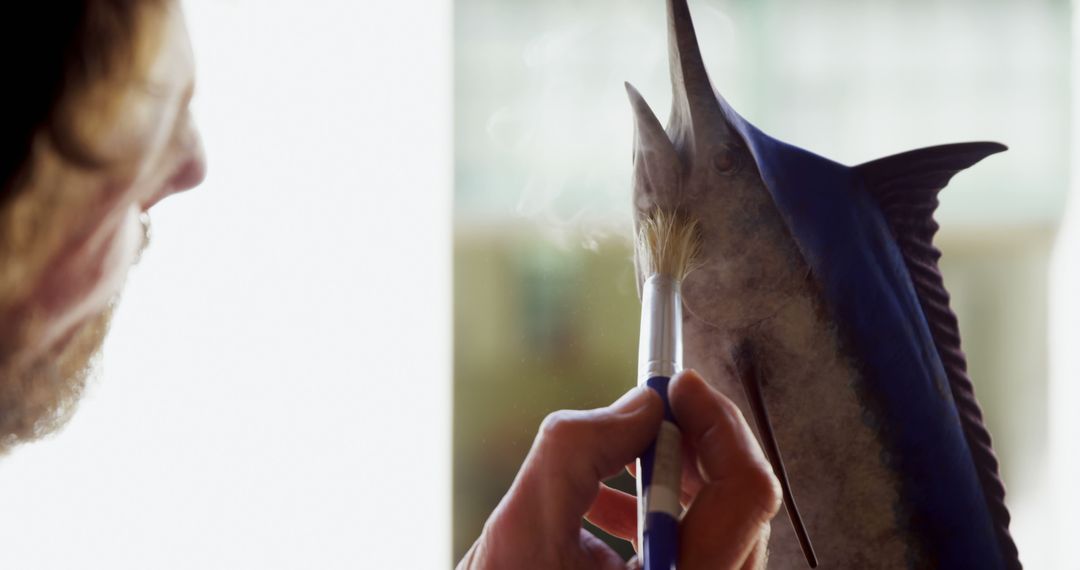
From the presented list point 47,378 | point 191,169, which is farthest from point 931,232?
point 47,378

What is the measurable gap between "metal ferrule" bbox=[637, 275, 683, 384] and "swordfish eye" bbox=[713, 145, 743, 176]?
9cm


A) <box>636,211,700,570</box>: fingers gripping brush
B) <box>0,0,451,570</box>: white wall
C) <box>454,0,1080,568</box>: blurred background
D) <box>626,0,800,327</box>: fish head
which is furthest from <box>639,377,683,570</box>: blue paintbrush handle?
<box>0,0,451,570</box>: white wall

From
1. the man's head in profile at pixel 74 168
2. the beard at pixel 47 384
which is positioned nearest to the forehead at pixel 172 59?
the man's head in profile at pixel 74 168

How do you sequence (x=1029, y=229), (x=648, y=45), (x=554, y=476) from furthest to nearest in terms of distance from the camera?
(x=1029, y=229), (x=648, y=45), (x=554, y=476)

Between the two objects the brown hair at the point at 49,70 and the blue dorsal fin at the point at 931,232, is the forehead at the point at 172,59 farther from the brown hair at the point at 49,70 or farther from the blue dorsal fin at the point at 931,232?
the blue dorsal fin at the point at 931,232

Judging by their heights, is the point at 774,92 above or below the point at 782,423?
above

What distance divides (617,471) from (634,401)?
0.05 m

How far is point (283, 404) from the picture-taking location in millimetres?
957

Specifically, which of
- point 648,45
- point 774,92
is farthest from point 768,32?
point 648,45

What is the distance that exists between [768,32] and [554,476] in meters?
0.64

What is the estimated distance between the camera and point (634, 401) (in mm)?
568

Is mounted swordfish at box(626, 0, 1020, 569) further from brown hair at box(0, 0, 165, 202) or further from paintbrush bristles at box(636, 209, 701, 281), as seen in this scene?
brown hair at box(0, 0, 165, 202)

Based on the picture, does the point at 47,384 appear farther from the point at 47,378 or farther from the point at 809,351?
the point at 809,351

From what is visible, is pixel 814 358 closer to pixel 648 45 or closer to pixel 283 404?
pixel 648 45
